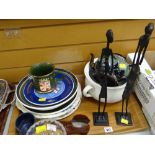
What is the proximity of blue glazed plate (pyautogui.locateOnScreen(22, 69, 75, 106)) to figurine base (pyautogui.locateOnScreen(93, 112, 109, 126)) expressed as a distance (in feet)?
0.42

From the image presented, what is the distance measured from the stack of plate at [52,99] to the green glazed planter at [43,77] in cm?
2

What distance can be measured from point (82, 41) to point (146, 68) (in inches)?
10.3

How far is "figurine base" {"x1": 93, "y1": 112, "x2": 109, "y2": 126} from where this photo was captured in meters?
0.76

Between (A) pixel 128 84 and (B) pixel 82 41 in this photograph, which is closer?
(A) pixel 128 84

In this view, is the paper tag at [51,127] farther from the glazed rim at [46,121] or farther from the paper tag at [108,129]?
the paper tag at [108,129]

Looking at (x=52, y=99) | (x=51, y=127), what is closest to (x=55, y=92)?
(x=52, y=99)

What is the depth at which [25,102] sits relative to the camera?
762 mm

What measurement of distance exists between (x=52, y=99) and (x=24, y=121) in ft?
0.40

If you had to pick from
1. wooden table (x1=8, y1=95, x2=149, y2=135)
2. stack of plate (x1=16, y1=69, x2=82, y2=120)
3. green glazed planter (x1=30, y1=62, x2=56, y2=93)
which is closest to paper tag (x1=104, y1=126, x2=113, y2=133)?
wooden table (x1=8, y1=95, x2=149, y2=135)

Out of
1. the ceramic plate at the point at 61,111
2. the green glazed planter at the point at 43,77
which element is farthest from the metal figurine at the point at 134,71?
the green glazed planter at the point at 43,77

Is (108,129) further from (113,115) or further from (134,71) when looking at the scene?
(134,71)
